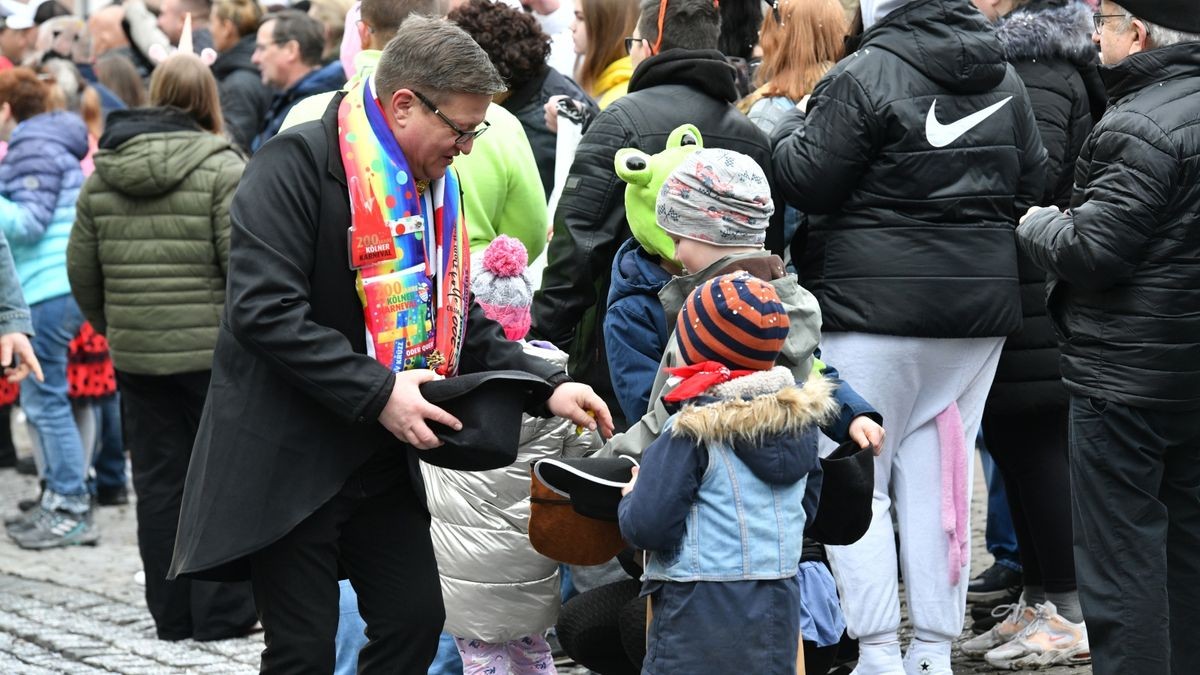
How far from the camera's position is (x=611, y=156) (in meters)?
5.12

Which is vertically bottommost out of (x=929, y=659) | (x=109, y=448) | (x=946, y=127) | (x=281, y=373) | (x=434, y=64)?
(x=109, y=448)

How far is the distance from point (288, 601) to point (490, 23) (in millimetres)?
2789

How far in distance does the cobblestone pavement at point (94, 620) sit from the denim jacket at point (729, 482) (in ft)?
7.43

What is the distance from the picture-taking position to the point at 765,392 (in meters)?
3.54

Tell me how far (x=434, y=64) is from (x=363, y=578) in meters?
1.30

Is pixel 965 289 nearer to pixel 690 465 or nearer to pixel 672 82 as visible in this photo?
pixel 672 82

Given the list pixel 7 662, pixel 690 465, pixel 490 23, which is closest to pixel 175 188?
pixel 490 23

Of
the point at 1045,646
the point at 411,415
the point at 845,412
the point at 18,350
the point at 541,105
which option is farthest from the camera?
the point at 541,105

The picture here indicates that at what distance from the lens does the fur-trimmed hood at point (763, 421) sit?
3484mm

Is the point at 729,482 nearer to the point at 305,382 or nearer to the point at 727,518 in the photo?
the point at 727,518

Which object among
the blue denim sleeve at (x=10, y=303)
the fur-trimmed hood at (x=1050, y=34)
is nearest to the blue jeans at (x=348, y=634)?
the blue denim sleeve at (x=10, y=303)

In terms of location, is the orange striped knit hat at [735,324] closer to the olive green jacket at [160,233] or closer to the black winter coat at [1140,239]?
the black winter coat at [1140,239]

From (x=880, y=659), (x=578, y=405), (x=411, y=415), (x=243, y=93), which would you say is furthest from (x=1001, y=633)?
(x=243, y=93)

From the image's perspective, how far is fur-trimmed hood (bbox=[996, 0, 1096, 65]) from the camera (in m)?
5.66
